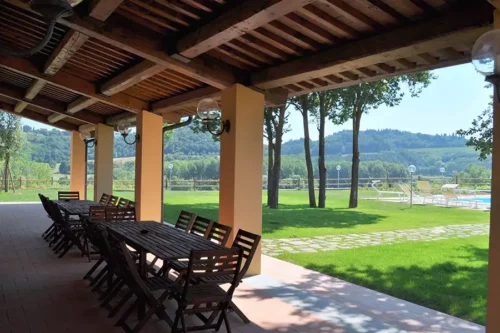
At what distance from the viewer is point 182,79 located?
6320 millimetres

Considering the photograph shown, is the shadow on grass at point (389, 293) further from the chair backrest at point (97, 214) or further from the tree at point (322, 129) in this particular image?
the tree at point (322, 129)

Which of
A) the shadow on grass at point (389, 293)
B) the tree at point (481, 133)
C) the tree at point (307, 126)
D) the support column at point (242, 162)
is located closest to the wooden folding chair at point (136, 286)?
the shadow on grass at point (389, 293)

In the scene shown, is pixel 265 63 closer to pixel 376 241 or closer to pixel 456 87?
pixel 376 241

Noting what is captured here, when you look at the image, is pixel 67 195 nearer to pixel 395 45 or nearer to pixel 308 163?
pixel 308 163

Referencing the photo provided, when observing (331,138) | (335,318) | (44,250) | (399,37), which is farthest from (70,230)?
(331,138)

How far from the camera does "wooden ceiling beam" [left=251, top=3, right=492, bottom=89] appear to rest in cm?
291

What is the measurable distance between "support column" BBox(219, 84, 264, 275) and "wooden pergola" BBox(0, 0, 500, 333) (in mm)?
14

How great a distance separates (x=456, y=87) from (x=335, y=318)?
40629mm

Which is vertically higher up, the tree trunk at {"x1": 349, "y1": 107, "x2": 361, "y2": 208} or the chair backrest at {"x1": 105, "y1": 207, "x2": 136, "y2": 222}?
the tree trunk at {"x1": 349, "y1": 107, "x2": 361, "y2": 208}

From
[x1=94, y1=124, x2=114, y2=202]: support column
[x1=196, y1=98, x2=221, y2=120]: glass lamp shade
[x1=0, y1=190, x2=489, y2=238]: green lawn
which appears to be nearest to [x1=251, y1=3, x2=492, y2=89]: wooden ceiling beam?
[x1=196, y1=98, x2=221, y2=120]: glass lamp shade

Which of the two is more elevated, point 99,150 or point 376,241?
point 99,150

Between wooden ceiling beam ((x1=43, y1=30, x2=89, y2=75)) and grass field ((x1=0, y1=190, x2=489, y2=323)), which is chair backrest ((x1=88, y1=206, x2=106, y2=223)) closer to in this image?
wooden ceiling beam ((x1=43, y1=30, x2=89, y2=75))

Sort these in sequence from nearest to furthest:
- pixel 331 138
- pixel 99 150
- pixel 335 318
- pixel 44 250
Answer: pixel 335 318 < pixel 44 250 < pixel 99 150 < pixel 331 138

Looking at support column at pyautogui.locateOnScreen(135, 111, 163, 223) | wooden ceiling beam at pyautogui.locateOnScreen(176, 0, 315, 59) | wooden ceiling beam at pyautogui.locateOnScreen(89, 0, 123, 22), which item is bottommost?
support column at pyautogui.locateOnScreen(135, 111, 163, 223)
